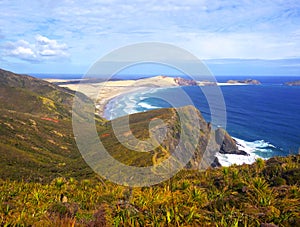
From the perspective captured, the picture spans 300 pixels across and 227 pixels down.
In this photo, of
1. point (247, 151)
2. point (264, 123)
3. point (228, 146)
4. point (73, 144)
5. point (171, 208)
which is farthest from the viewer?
point (264, 123)

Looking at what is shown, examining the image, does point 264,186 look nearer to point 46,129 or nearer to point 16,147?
point 16,147

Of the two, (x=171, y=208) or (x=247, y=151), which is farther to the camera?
(x=247, y=151)

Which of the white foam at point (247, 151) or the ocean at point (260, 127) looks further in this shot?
the ocean at point (260, 127)

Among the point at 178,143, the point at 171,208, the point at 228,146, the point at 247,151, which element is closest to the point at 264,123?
the point at 247,151

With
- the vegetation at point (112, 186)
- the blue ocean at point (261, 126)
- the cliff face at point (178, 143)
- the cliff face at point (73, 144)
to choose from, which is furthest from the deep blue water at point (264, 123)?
the vegetation at point (112, 186)

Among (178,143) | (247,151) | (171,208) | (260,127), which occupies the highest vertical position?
(171,208)

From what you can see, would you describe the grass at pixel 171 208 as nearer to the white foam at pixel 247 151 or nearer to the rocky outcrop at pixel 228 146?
the white foam at pixel 247 151

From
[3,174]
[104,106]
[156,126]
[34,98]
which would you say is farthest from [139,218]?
[104,106]

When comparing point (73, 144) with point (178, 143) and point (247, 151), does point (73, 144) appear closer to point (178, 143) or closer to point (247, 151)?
point (178, 143)
